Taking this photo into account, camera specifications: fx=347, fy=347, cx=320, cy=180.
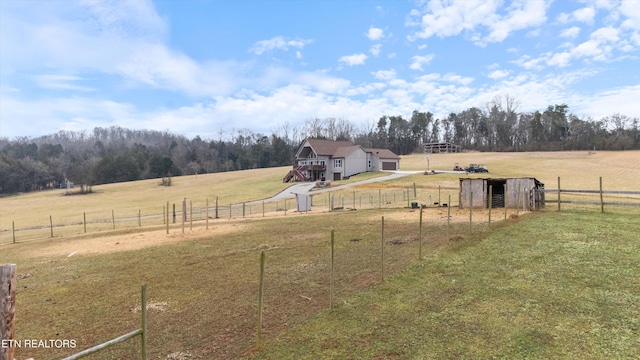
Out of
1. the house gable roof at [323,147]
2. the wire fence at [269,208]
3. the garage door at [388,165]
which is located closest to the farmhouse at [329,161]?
the house gable roof at [323,147]

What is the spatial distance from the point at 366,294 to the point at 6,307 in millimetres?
6074

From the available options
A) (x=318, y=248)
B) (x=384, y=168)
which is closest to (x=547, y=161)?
(x=384, y=168)

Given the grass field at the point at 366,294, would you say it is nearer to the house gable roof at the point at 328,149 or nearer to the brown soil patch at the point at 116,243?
the brown soil patch at the point at 116,243

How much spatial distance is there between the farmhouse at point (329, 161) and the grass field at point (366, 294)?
4354cm

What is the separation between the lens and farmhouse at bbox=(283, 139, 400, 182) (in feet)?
194

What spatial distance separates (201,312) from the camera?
23.7 feet

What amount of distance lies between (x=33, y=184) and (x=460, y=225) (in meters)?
103

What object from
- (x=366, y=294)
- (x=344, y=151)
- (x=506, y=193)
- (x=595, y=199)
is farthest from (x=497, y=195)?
(x=344, y=151)

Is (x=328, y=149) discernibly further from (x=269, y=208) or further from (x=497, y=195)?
(x=497, y=195)

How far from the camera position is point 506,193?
19.2 meters

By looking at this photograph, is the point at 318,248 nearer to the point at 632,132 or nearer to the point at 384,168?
the point at 384,168

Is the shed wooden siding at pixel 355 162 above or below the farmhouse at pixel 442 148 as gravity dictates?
below

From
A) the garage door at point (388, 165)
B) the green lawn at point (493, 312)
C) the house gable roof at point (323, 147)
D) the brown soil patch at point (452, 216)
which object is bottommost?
the brown soil patch at point (452, 216)

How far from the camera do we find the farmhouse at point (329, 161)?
5916 cm
